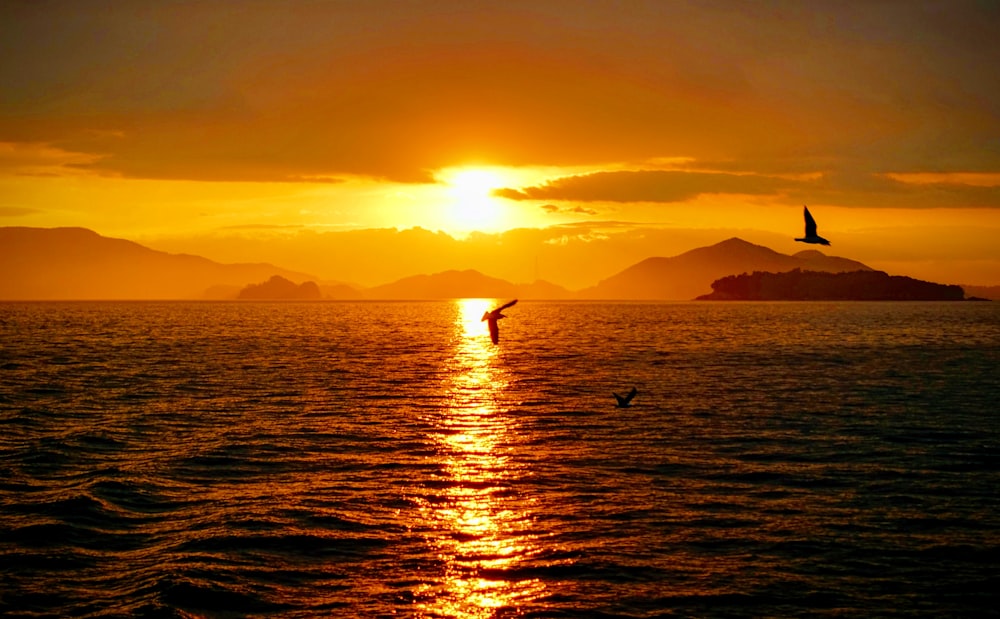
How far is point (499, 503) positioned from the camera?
28.3 m

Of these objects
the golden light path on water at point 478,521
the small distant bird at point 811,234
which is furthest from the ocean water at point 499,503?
the small distant bird at point 811,234

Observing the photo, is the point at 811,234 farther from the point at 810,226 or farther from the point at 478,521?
the point at 478,521

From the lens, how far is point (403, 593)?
20203mm

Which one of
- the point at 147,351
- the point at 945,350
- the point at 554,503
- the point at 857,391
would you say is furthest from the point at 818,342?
the point at 554,503

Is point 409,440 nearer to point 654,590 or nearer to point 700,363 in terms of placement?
point 654,590

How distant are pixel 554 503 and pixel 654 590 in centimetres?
788

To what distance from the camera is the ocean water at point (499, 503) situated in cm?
2025

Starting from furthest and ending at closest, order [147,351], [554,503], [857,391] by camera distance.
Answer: [147,351] → [857,391] → [554,503]

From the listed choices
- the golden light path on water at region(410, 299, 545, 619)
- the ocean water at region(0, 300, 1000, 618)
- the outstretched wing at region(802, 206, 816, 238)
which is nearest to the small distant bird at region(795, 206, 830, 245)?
the outstretched wing at region(802, 206, 816, 238)

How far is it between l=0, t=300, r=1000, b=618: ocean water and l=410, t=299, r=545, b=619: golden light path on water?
11 centimetres

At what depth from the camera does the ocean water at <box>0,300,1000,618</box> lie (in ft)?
66.4

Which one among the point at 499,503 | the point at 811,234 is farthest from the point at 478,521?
the point at 811,234

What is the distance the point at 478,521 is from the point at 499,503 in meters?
2.26

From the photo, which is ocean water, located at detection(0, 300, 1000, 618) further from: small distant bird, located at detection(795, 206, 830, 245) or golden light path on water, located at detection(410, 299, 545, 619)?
small distant bird, located at detection(795, 206, 830, 245)
